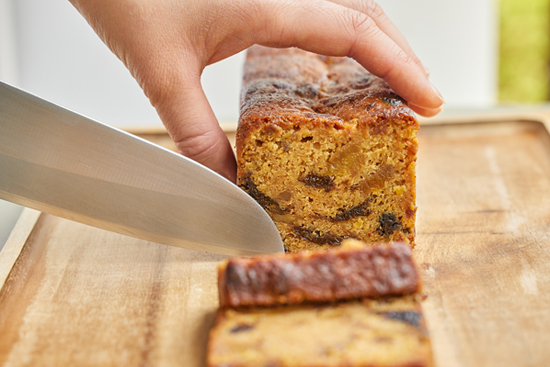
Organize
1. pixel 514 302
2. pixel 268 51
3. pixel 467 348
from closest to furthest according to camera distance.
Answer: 1. pixel 467 348
2. pixel 514 302
3. pixel 268 51

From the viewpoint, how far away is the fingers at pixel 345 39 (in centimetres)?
288

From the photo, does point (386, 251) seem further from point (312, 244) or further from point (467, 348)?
point (312, 244)

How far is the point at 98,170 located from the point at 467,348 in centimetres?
185

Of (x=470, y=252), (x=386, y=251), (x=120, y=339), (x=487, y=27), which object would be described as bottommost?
(x=487, y=27)

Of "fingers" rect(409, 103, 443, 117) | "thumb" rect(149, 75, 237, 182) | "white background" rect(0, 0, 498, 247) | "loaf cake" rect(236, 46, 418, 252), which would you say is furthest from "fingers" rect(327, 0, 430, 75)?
"white background" rect(0, 0, 498, 247)

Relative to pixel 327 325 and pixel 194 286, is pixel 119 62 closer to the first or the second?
pixel 194 286

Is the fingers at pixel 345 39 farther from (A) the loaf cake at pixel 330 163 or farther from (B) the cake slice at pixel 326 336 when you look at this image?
(B) the cake slice at pixel 326 336

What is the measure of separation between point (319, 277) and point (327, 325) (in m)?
0.19

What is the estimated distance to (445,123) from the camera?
4.54m

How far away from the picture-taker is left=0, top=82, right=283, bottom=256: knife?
2711 mm

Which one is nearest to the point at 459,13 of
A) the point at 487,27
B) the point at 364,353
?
the point at 487,27

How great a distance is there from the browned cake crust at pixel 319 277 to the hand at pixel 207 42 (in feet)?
2.96

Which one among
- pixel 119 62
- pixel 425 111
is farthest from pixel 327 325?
pixel 119 62

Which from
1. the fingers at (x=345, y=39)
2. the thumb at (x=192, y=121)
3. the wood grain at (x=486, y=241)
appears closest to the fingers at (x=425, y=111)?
the fingers at (x=345, y=39)
